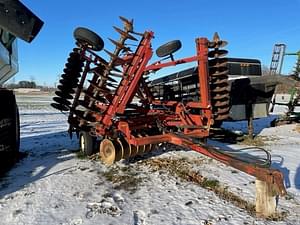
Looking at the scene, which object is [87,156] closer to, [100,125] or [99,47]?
[100,125]

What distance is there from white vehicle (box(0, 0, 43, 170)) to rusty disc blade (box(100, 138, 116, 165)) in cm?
158

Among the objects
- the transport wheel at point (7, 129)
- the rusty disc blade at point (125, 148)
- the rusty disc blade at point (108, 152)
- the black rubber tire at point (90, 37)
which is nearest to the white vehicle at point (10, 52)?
the transport wheel at point (7, 129)

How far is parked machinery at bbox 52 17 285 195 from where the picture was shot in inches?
209

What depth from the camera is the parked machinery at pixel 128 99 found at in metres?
5.32

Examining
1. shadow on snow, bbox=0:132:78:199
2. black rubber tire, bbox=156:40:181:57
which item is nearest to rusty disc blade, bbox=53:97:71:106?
shadow on snow, bbox=0:132:78:199

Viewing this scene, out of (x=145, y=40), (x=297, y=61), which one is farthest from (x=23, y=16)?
(x=297, y=61)

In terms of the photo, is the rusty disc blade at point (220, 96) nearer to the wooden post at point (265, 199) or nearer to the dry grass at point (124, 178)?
the dry grass at point (124, 178)

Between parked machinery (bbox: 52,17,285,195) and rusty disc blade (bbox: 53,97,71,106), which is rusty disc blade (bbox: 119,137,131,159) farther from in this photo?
rusty disc blade (bbox: 53,97,71,106)

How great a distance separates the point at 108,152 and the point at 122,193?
48.0 inches

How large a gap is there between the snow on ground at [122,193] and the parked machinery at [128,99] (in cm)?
46

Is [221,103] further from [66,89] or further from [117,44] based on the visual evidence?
[66,89]

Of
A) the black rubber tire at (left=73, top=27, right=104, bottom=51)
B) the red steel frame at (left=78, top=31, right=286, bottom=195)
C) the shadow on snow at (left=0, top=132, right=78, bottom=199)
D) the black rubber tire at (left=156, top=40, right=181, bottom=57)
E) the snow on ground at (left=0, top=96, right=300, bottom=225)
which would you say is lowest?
the snow on ground at (left=0, top=96, right=300, bottom=225)

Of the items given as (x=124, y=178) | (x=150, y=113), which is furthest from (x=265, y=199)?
(x=150, y=113)

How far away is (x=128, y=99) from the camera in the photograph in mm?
5539
